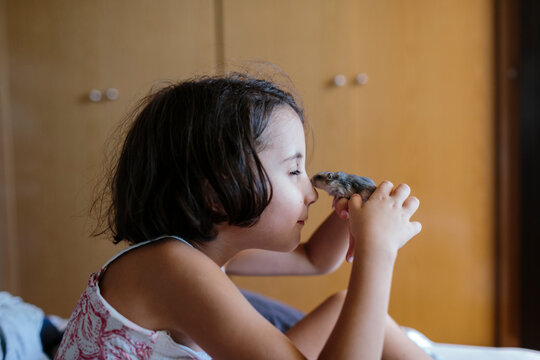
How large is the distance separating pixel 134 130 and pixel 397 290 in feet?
3.96

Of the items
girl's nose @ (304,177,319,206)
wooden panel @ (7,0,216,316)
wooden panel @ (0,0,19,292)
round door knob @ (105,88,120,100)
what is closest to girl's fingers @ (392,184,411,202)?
girl's nose @ (304,177,319,206)

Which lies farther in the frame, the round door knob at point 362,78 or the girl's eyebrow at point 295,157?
the round door knob at point 362,78

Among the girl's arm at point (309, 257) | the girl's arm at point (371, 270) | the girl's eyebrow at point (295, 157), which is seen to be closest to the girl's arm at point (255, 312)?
the girl's arm at point (371, 270)

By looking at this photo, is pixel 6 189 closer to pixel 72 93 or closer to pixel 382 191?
pixel 72 93

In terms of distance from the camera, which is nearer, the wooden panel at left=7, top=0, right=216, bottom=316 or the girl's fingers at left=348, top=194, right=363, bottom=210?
the girl's fingers at left=348, top=194, right=363, bottom=210

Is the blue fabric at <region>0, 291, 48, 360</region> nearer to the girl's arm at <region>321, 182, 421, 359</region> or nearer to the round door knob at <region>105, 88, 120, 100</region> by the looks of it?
the girl's arm at <region>321, 182, 421, 359</region>

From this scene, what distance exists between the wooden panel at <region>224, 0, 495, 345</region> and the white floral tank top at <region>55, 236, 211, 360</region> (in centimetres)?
98

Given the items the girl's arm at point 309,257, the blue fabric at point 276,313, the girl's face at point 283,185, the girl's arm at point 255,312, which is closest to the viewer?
the girl's arm at point 255,312

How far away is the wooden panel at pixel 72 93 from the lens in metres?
1.48

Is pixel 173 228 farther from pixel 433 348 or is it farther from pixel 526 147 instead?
pixel 526 147

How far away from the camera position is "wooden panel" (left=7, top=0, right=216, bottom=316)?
1.48m

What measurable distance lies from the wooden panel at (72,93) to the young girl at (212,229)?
0.90 metres

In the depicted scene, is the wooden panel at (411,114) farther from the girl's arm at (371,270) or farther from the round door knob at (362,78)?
the girl's arm at (371,270)

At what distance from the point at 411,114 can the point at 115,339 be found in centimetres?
123
